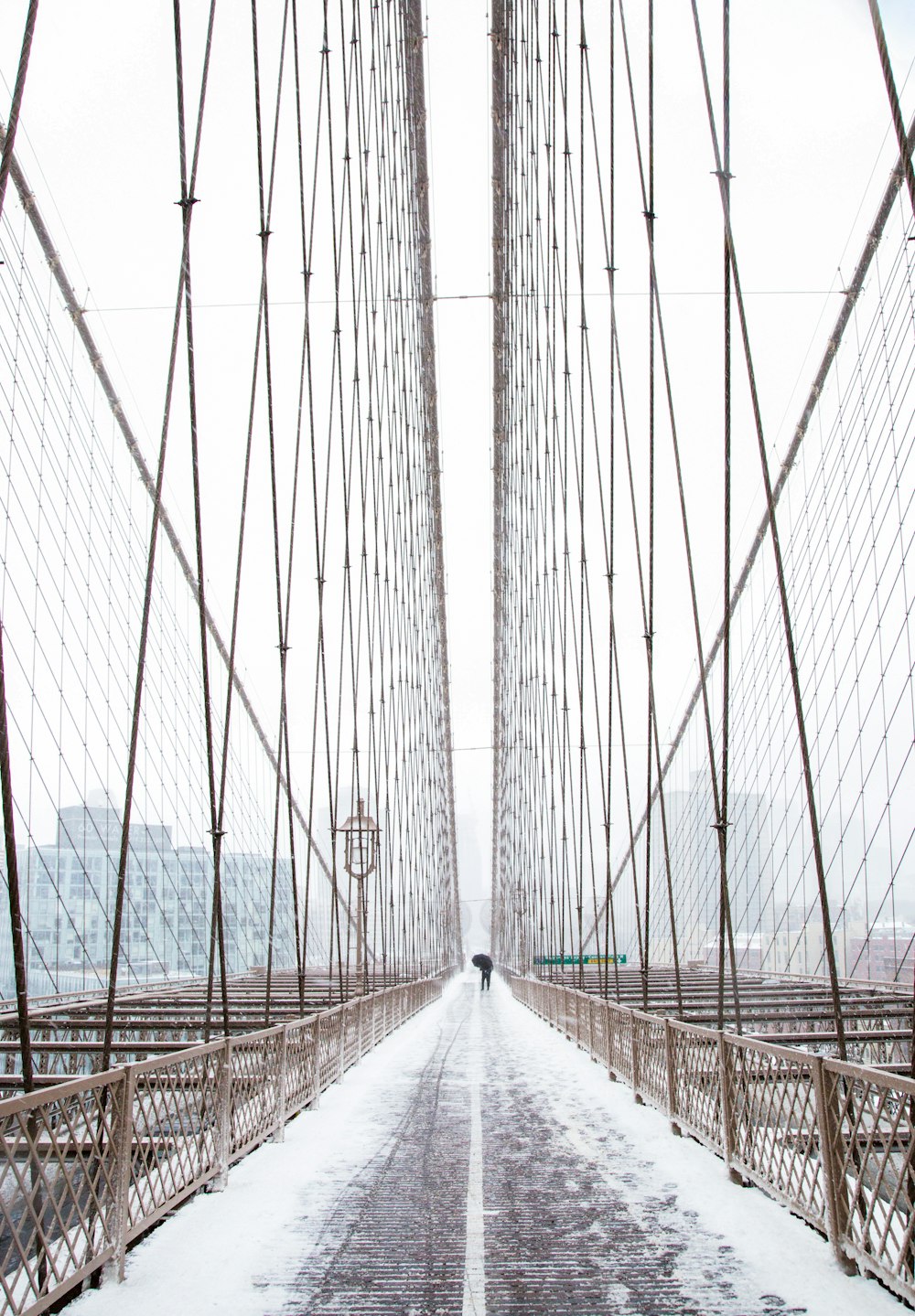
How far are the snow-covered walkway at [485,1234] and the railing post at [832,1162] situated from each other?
0.26 ft

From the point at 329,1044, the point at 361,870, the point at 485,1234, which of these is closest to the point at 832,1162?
the point at 485,1234

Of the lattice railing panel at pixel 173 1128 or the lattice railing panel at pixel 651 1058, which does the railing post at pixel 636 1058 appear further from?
the lattice railing panel at pixel 173 1128

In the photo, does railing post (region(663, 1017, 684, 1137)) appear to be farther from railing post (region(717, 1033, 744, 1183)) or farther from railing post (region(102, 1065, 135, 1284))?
railing post (region(102, 1065, 135, 1284))

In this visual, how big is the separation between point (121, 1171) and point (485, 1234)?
1.33 m

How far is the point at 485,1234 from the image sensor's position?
4.17 m

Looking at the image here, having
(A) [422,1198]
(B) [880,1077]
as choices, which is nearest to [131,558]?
(A) [422,1198]

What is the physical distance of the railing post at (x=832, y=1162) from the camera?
12.0ft

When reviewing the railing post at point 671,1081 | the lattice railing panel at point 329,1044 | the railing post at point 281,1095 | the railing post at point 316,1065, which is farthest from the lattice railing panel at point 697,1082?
the lattice railing panel at point 329,1044

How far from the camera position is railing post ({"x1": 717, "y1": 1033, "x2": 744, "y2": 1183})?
16.2 feet

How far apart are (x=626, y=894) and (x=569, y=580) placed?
22555 millimetres

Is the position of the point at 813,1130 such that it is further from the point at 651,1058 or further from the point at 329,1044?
the point at 329,1044

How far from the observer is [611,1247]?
156 inches

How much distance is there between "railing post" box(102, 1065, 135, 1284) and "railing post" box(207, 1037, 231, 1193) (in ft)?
3.91

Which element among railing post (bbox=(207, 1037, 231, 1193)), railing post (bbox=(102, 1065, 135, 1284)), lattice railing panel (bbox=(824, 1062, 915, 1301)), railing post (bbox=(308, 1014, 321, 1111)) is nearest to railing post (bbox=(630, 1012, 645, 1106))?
railing post (bbox=(308, 1014, 321, 1111))
